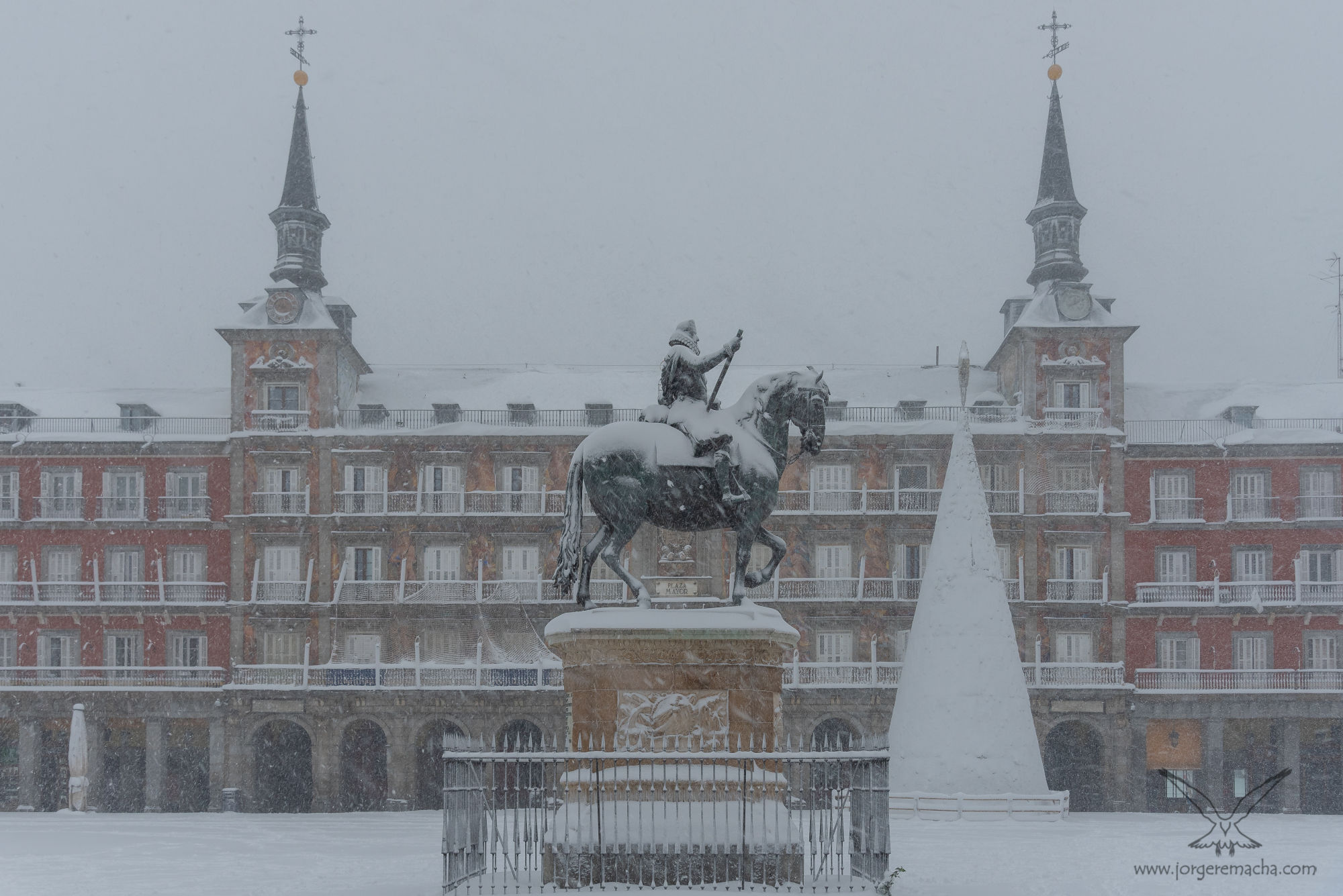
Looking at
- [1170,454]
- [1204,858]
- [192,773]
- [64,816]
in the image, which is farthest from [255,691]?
[1204,858]

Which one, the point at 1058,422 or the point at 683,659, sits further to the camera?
the point at 1058,422

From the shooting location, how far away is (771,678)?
13078 millimetres

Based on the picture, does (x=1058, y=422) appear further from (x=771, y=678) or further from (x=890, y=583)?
(x=771, y=678)

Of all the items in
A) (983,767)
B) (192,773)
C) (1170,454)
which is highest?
(1170,454)

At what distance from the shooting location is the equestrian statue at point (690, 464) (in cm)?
1319

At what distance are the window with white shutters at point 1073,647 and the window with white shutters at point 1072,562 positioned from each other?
1.77 m

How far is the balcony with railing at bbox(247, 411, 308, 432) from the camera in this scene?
45781mm

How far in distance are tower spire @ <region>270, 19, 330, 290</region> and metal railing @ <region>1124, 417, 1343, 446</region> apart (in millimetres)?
27277

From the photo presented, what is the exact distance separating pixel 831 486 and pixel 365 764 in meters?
17.0

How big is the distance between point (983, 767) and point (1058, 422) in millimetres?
20626

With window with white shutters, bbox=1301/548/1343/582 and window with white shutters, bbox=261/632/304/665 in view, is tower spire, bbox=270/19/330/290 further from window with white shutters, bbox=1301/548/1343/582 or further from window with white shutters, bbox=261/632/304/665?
window with white shutters, bbox=1301/548/1343/582

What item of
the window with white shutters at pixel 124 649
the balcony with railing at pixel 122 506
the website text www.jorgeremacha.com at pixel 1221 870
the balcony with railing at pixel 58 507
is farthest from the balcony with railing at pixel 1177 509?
the balcony with railing at pixel 58 507

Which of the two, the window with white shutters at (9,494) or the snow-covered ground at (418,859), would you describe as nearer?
the snow-covered ground at (418,859)

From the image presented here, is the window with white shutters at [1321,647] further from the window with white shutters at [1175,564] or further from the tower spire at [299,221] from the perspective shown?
the tower spire at [299,221]
